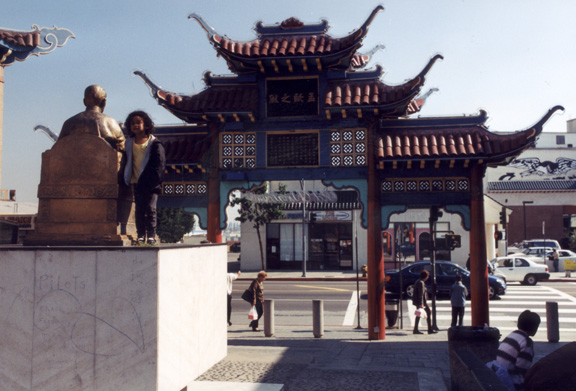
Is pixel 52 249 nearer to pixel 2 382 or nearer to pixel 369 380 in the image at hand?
pixel 2 382

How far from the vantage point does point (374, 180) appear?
39.5ft

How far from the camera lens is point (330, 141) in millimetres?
12164

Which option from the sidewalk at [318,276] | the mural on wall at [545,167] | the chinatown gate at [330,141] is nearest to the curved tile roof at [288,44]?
the chinatown gate at [330,141]

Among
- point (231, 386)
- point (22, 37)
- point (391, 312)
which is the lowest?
point (391, 312)

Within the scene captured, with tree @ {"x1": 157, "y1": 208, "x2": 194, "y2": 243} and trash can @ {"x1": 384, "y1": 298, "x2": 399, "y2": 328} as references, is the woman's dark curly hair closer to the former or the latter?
trash can @ {"x1": 384, "y1": 298, "x2": 399, "y2": 328}

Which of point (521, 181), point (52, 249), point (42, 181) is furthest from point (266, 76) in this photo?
point (521, 181)

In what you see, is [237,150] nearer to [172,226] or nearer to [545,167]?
[172,226]

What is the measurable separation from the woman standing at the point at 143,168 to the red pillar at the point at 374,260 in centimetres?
635

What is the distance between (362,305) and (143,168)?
14126 millimetres

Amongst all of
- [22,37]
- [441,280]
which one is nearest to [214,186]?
[22,37]

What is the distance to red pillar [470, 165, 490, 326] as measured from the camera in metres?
11.6

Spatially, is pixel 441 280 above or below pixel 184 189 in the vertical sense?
below

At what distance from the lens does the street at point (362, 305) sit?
15883mm

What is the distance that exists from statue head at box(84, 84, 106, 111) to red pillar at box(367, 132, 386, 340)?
6.76 meters
